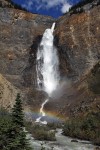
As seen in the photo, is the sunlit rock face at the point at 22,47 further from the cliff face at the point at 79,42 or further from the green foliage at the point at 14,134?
the green foliage at the point at 14,134

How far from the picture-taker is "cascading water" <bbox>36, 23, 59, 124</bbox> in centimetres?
7439

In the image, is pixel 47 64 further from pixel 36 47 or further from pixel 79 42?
pixel 79 42

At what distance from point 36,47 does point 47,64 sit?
207 inches

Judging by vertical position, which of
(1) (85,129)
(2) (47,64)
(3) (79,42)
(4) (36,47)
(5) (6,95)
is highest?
(4) (36,47)

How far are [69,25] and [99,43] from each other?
324 inches

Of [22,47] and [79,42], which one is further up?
[22,47]

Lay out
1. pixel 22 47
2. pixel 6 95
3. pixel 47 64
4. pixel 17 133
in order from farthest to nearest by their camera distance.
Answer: pixel 22 47, pixel 47 64, pixel 6 95, pixel 17 133

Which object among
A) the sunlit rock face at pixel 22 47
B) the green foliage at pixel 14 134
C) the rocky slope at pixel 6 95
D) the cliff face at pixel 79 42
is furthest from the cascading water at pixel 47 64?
the green foliage at pixel 14 134

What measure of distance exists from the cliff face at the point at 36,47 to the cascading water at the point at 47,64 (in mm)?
1066

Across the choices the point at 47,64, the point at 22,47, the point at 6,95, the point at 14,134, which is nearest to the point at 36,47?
the point at 22,47

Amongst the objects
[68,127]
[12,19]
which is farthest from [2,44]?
[68,127]

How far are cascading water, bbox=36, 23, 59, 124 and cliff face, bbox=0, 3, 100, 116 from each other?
1.07 meters

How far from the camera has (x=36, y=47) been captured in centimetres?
8200

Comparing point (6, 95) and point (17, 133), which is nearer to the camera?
point (17, 133)
